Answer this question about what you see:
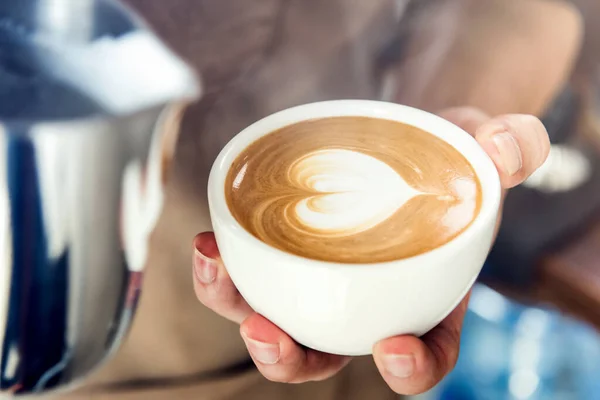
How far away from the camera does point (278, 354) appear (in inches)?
12.1

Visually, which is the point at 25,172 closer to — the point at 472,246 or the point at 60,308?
the point at 60,308

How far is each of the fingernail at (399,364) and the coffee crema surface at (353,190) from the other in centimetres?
5

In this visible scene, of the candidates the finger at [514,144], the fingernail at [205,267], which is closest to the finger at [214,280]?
the fingernail at [205,267]

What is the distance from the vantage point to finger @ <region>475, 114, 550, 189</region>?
34 centimetres

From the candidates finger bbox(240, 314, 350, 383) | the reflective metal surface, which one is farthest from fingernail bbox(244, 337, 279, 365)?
the reflective metal surface

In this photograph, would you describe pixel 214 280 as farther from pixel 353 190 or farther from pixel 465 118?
pixel 465 118

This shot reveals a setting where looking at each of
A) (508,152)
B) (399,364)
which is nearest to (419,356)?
(399,364)

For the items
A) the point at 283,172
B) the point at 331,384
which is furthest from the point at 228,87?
the point at 331,384

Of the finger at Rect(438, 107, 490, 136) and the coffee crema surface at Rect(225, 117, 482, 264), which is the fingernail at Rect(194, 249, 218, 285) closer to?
the coffee crema surface at Rect(225, 117, 482, 264)

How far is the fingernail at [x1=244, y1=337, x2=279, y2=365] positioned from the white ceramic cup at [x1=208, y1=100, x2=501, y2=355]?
1 cm

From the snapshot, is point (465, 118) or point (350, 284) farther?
point (465, 118)

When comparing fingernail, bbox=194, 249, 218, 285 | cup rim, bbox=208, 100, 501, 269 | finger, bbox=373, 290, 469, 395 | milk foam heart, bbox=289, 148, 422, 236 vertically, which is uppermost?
cup rim, bbox=208, 100, 501, 269

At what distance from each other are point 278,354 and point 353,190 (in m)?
0.08

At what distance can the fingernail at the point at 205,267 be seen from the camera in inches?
12.6
